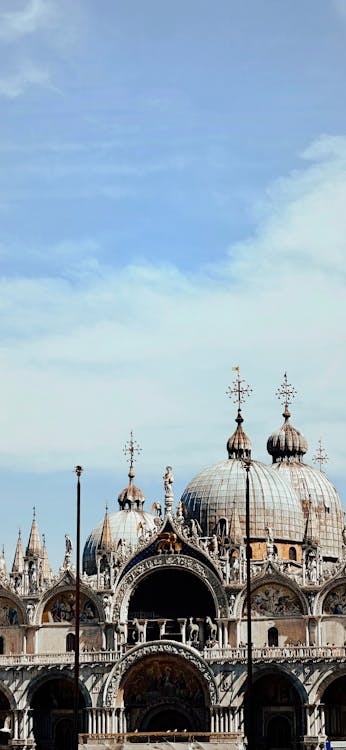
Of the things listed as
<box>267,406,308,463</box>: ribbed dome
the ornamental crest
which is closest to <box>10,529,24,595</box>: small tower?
the ornamental crest

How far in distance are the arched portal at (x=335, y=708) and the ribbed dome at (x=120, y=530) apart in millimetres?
31210

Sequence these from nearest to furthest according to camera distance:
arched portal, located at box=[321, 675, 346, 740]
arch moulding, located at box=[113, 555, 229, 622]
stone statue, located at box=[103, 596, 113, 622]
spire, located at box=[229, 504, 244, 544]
A: arched portal, located at box=[321, 675, 346, 740]
arch moulding, located at box=[113, 555, 229, 622]
stone statue, located at box=[103, 596, 113, 622]
spire, located at box=[229, 504, 244, 544]

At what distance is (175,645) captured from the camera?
83.1 metres

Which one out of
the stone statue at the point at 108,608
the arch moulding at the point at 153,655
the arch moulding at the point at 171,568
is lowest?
the arch moulding at the point at 153,655

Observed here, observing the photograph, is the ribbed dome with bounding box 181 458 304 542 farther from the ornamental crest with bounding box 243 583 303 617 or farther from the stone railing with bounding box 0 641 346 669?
the stone railing with bounding box 0 641 346 669

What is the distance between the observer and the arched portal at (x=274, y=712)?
83625 millimetres

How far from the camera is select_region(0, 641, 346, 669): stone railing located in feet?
267

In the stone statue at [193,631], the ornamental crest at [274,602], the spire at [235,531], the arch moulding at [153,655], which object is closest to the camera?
the arch moulding at [153,655]

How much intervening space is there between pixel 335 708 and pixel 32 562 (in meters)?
20.4

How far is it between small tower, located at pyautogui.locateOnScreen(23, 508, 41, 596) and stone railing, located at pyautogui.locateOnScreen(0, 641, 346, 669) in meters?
4.22

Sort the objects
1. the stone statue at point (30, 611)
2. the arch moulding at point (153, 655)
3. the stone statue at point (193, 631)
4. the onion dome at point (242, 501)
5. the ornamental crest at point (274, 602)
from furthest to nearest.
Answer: the onion dome at point (242, 501) → the stone statue at point (30, 611) → the stone statue at point (193, 631) → the ornamental crest at point (274, 602) → the arch moulding at point (153, 655)

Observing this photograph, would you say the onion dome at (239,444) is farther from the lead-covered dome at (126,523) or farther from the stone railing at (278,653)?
the stone railing at (278,653)

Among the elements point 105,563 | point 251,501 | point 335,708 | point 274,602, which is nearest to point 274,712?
point 335,708

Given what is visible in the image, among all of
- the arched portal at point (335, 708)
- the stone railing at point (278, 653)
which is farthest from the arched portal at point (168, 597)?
the arched portal at point (335, 708)
